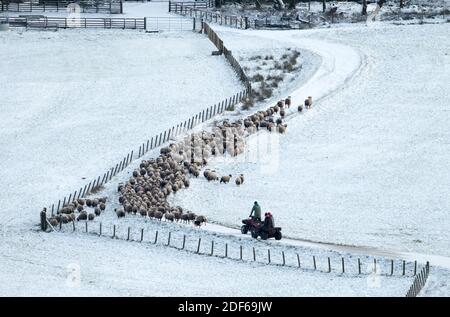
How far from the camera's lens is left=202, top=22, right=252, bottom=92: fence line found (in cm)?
8124

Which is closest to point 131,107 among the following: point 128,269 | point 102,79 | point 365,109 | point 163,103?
point 163,103

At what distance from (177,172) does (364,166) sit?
450 inches

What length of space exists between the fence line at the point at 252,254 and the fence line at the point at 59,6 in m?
56.4

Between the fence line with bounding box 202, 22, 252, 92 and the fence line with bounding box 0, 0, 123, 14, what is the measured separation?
37.1ft

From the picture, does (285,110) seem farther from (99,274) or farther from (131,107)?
(99,274)

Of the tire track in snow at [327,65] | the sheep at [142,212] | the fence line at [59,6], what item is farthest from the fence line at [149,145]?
the fence line at [59,6]

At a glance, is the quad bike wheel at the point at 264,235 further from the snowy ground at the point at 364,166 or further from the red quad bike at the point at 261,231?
the snowy ground at the point at 364,166

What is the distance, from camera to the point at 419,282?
4216cm

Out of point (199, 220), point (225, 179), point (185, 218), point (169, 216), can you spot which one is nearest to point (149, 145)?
point (225, 179)

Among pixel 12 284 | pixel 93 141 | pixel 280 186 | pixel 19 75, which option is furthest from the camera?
pixel 19 75

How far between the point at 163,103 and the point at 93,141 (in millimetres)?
10514

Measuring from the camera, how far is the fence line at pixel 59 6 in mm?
105812

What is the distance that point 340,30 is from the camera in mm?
97000

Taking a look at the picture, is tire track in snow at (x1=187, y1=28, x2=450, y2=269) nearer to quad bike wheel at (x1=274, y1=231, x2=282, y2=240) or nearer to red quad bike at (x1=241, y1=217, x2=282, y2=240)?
red quad bike at (x1=241, y1=217, x2=282, y2=240)
